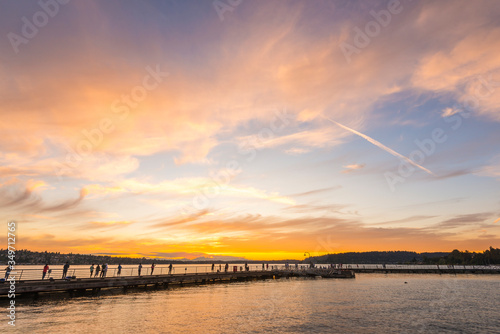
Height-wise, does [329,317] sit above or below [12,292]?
below

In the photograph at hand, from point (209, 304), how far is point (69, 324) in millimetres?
20669

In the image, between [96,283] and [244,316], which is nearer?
[244,316]

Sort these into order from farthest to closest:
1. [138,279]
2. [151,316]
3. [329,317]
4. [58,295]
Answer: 1. [138,279]
2. [58,295]
3. [329,317]
4. [151,316]

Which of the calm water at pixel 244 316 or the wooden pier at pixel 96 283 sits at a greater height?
the wooden pier at pixel 96 283

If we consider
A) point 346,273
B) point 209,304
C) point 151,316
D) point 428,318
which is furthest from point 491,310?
point 346,273

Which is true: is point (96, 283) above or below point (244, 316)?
above

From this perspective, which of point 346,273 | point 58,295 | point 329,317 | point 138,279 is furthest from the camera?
point 346,273

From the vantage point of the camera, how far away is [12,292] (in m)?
36.1

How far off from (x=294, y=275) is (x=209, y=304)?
85153 mm

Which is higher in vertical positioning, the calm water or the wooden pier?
the wooden pier

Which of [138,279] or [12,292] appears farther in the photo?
[138,279]

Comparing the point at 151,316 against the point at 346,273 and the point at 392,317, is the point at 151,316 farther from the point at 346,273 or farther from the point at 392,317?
the point at 346,273

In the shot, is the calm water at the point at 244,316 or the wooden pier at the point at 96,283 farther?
the wooden pier at the point at 96,283

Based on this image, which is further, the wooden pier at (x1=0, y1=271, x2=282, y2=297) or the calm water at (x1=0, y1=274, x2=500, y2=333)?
the wooden pier at (x1=0, y1=271, x2=282, y2=297)
